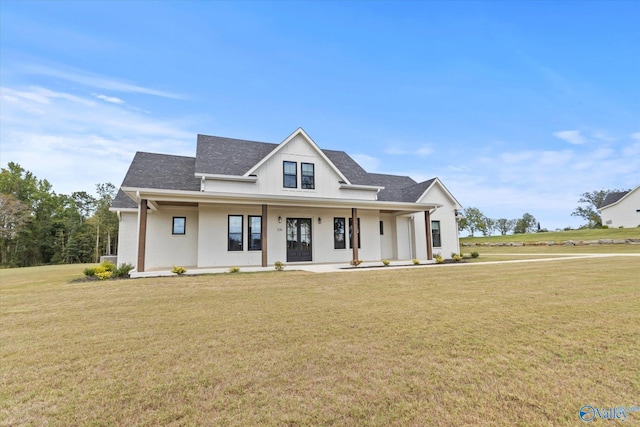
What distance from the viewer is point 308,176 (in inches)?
621

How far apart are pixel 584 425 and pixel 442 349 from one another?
1.51 metres

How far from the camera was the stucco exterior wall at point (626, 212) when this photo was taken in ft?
112

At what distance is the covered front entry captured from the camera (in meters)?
15.2

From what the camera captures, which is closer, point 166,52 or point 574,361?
point 574,361

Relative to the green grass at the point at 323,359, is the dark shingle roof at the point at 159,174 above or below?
above

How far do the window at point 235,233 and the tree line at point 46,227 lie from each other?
3218 cm

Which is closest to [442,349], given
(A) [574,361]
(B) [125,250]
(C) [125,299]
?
(A) [574,361]

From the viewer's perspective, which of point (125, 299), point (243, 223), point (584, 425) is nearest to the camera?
point (584, 425)

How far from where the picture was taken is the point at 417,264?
14797 millimetres

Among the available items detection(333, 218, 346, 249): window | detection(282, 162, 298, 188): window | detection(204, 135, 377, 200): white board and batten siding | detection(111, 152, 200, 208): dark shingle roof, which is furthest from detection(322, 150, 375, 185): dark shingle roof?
detection(111, 152, 200, 208): dark shingle roof

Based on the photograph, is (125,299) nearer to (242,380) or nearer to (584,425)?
(242,380)

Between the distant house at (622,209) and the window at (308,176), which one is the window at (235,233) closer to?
the window at (308,176)

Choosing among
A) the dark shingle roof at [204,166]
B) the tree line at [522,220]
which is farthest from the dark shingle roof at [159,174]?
the tree line at [522,220]

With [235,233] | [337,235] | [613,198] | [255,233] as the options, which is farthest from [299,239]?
[613,198]
